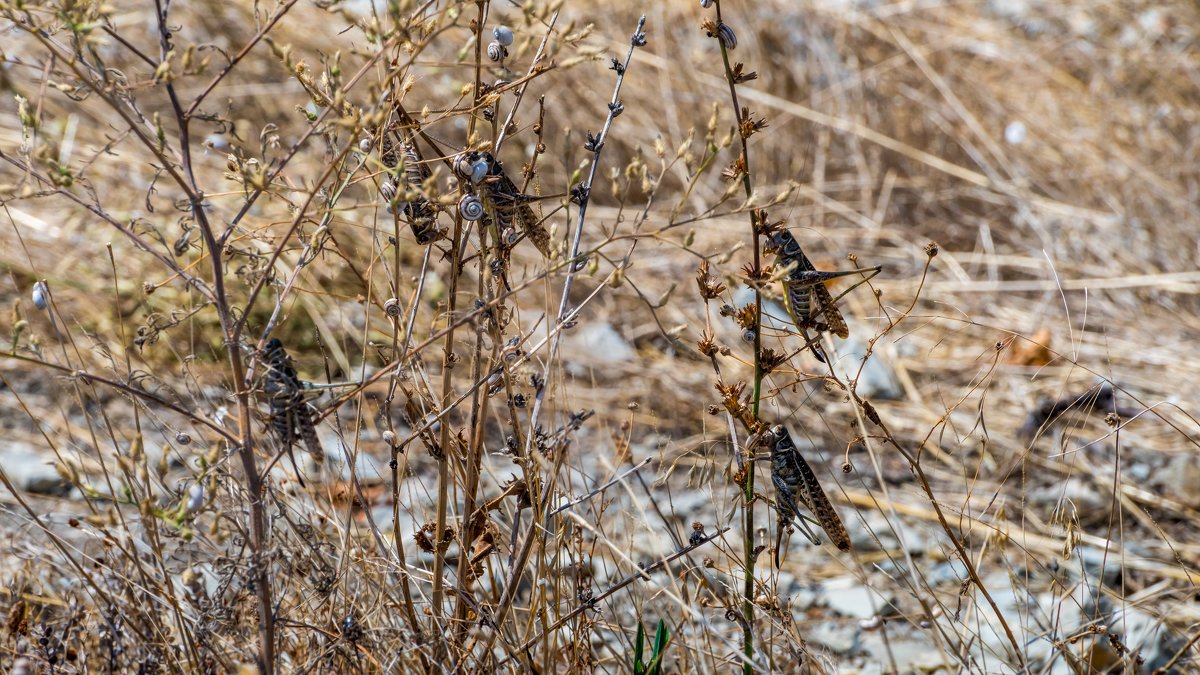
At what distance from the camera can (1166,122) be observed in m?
3.64

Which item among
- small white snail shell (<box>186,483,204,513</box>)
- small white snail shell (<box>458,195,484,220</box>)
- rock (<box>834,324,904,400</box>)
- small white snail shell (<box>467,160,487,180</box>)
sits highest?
rock (<box>834,324,904,400</box>)

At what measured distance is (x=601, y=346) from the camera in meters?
3.23

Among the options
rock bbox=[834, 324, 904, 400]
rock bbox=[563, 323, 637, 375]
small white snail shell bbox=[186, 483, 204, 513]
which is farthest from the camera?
rock bbox=[563, 323, 637, 375]

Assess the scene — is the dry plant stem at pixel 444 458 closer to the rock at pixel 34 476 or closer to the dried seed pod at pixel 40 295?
the dried seed pod at pixel 40 295

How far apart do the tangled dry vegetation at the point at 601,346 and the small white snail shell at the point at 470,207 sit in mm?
32

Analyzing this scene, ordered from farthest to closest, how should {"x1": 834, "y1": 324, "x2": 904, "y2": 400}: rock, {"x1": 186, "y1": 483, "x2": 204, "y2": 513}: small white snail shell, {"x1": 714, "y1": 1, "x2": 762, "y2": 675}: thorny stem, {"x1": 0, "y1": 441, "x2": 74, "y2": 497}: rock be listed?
1. {"x1": 834, "y1": 324, "x2": 904, "y2": 400}: rock
2. {"x1": 0, "y1": 441, "x2": 74, "y2": 497}: rock
3. {"x1": 714, "y1": 1, "x2": 762, "y2": 675}: thorny stem
4. {"x1": 186, "y1": 483, "x2": 204, "y2": 513}: small white snail shell

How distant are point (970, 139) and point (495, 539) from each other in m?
3.52

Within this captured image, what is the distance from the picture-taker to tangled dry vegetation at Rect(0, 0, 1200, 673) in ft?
3.24

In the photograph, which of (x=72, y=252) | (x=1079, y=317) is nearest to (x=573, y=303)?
(x=1079, y=317)

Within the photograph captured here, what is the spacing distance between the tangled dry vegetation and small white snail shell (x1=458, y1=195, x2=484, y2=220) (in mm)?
32

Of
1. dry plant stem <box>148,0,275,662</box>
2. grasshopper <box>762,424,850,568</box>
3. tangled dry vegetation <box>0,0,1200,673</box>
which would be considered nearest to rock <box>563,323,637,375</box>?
tangled dry vegetation <box>0,0,1200,673</box>

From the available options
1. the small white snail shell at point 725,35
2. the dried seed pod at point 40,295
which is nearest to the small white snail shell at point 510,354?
the small white snail shell at point 725,35

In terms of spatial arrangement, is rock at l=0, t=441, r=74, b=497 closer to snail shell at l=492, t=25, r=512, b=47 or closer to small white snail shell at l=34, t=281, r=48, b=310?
small white snail shell at l=34, t=281, r=48, b=310

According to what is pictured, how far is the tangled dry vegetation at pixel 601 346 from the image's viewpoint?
3.24 ft
